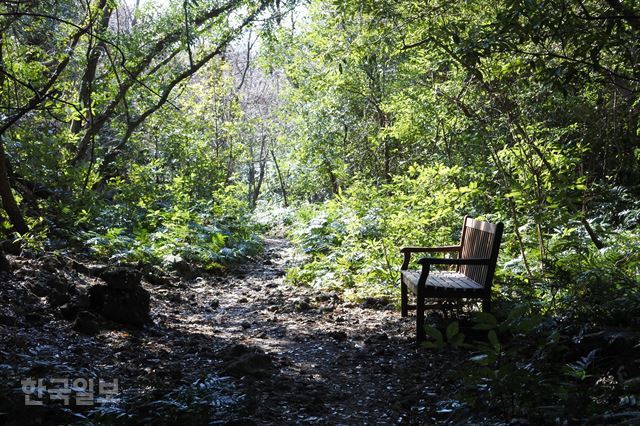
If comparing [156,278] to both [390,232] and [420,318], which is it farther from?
[420,318]

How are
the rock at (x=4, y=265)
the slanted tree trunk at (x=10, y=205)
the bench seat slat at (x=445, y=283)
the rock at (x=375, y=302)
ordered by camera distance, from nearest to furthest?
the bench seat slat at (x=445, y=283), the rock at (x=4, y=265), the slanted tree trunk at (x=10, y=205), the rock at (x=375, y=302)

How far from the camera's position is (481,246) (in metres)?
5.74

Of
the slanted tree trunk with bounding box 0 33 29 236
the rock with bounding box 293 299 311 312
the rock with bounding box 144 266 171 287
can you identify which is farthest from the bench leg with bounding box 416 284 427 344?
the slanted tree trunk with bounding box 0 33 29 236

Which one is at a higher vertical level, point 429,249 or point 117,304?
point 429,249

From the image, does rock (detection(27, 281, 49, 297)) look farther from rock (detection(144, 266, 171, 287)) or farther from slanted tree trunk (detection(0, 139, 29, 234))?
rock (detection(144, 266, 171, 287))

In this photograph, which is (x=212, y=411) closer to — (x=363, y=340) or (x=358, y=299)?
(x=363, y=340)

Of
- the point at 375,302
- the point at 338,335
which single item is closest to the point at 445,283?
the point at 338,335

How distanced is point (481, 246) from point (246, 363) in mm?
2890

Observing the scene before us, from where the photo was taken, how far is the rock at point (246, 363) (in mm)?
4172

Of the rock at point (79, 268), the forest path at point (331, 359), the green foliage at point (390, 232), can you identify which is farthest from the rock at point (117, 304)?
the green foliage at point (390, 232)

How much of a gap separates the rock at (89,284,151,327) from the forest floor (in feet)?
0.43

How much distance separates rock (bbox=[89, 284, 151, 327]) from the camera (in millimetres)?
5234

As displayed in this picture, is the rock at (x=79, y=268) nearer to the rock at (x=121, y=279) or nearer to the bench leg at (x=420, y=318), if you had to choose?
the rock at (x=121, y=279)

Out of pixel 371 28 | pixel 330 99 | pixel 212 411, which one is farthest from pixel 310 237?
pixel 212 411
